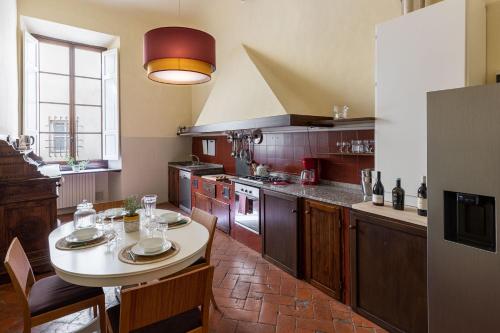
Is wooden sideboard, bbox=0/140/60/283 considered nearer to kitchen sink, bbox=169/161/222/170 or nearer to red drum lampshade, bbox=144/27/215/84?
red drum lampshade, bbox=144/27/215/84

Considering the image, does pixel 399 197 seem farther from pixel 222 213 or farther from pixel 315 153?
pixel 222 213

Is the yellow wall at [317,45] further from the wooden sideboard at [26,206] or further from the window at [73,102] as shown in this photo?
the window at [73,102]

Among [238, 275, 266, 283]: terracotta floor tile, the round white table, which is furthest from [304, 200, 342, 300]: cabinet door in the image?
the round white table

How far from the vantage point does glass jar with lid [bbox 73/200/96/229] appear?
1957 mm

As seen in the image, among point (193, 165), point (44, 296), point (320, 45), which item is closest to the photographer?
point (44, 296)

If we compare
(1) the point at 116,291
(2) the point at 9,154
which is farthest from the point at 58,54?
(1) the point at 116,291

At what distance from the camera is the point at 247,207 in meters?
3.46

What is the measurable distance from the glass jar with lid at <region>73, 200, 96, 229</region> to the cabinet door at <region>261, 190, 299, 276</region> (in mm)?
1704

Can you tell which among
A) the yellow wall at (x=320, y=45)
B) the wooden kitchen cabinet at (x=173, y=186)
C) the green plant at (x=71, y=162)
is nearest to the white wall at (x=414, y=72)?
the yellow wall at (x=320, y=45)

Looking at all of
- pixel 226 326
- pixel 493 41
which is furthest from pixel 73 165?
pixel 493 41

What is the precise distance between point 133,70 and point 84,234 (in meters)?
4.44

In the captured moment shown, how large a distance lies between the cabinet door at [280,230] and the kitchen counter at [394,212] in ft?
2.41

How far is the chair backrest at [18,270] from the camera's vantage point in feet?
4.63

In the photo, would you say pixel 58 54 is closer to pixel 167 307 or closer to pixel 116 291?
pixel 116 291
